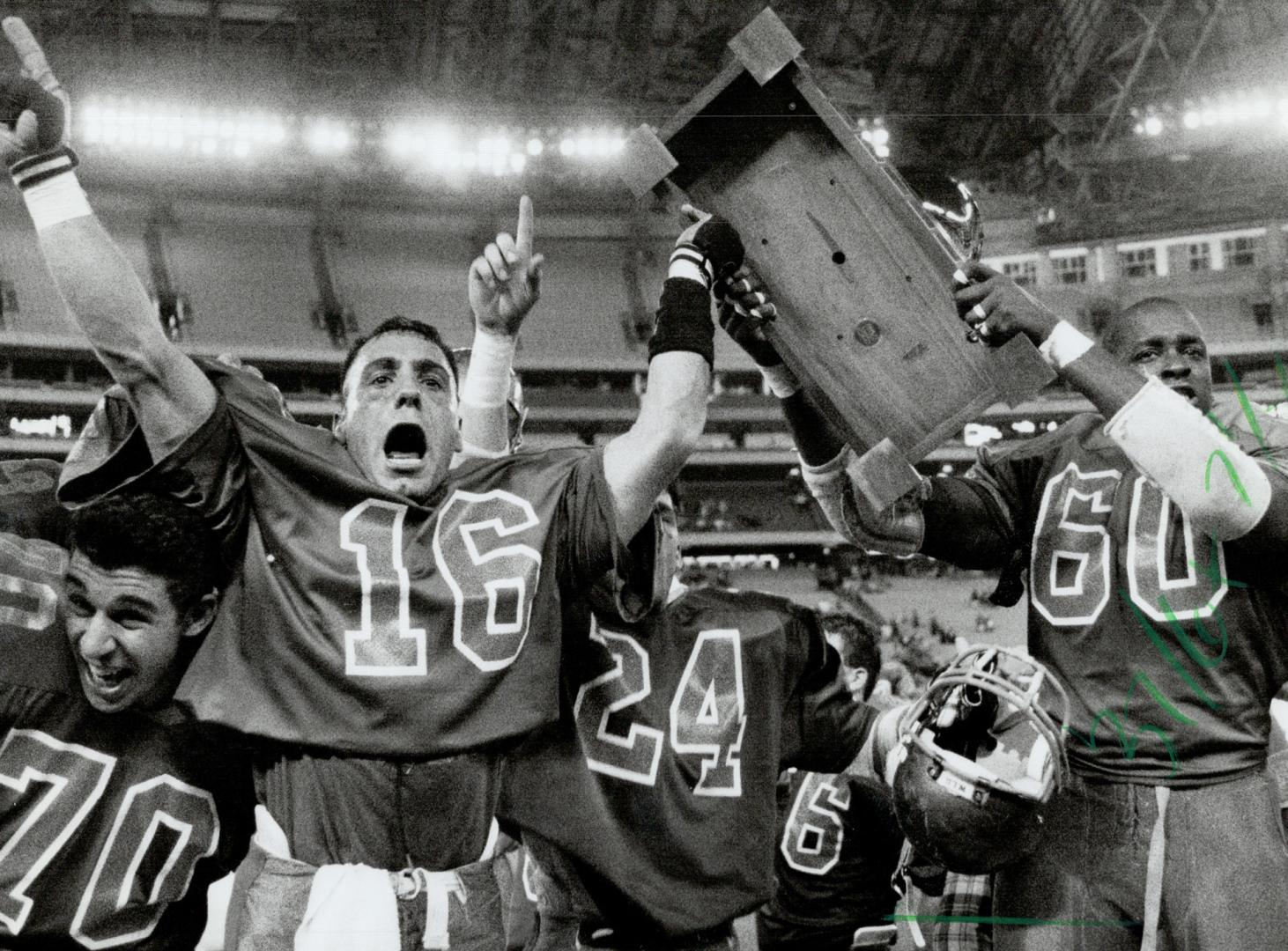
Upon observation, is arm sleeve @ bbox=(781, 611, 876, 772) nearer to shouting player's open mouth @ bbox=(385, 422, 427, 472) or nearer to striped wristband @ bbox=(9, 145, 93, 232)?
shouting player's open mouth @ bbox=(385, 422, 427, 472)

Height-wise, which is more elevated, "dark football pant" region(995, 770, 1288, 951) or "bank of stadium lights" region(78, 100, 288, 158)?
"bank of stadium lights" region(78, 100, 288, 158)

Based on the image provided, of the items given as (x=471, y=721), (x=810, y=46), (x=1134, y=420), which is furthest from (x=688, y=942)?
(x=810, y=46)

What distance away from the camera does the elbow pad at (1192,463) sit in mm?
2359

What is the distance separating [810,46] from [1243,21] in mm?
5777

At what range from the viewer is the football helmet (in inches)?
92.0

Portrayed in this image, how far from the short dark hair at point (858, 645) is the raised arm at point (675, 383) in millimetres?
1711

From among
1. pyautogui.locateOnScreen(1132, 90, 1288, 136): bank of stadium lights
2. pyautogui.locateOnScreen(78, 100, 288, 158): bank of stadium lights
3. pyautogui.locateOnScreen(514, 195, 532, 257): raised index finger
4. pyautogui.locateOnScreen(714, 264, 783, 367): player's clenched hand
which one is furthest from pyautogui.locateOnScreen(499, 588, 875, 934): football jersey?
pyautogui.locateOnScreen(78, 100, 288, 158): bank of stadium lights

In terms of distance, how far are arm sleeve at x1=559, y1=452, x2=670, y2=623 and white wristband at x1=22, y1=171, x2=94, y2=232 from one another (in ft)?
3.49

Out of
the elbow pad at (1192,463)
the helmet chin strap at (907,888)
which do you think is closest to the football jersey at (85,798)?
the helmet chin strap at (907,888)

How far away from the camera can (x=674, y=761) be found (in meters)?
2.67

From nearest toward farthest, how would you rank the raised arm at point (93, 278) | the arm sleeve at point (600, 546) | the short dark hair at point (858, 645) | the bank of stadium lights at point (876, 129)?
the raised arm at point (93, 278) < the arm sleeve at point (600, 546) < the short dark hair at point (858, 645) < the bank of stadium lights at point (876, 129)

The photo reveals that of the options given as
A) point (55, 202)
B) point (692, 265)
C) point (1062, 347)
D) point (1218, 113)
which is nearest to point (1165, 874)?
point (1062, 347)

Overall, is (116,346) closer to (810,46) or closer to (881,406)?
(881,406)

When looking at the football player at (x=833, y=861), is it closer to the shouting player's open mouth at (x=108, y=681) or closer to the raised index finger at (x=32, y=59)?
the shouting player's open mouth at (x=108, y=681)
